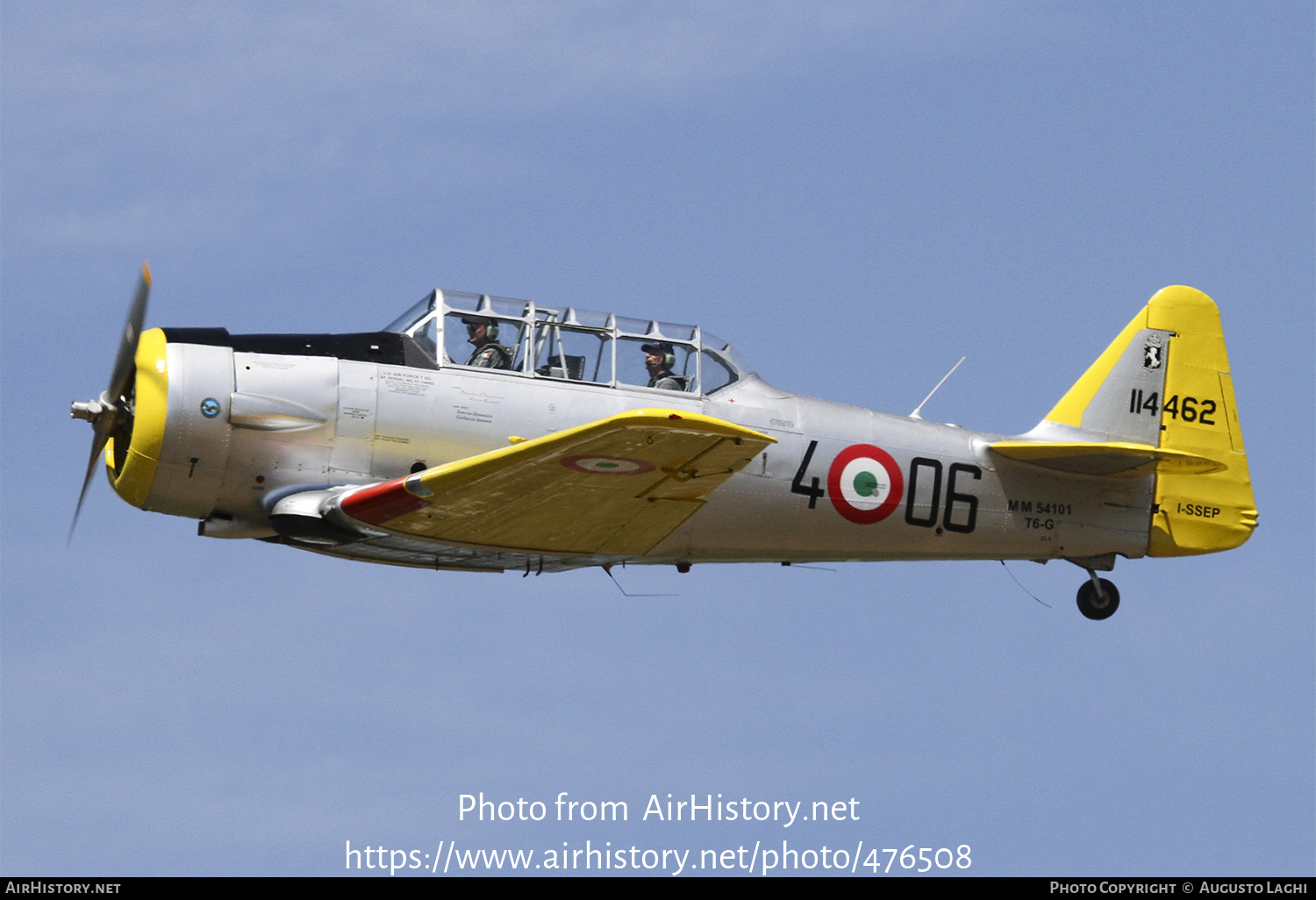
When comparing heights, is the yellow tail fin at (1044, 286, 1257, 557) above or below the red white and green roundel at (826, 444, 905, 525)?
above

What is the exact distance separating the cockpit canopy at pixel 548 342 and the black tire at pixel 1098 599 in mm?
3996

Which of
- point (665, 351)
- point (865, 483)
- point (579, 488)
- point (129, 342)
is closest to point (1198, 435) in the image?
point (865, 483)

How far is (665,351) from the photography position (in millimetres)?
14727

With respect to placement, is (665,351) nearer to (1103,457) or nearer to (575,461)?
(575,461)

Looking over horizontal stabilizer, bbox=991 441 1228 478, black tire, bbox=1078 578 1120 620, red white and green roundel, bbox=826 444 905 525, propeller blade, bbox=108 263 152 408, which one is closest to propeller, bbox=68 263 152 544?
propeller blade, bbox=108 263 152 408

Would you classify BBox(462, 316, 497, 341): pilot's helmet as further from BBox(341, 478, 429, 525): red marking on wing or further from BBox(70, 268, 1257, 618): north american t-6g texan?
BBox(341, 478, 429, 525): red marking on wing

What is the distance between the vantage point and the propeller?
1364 cm

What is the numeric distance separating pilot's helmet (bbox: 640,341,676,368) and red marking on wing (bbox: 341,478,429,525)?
253 cm

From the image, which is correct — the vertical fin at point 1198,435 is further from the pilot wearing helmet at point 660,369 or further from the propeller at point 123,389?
the propeller at point 123,389

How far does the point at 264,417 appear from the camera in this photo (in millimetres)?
13570

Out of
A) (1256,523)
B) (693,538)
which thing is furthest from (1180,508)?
(693,538)
